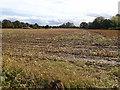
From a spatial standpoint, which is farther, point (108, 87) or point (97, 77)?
point (97, 77)

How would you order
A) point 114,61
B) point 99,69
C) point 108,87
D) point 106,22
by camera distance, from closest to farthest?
point 108,87 → point 99,69 → point 114,61 → point 106,22

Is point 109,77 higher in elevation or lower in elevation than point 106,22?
lower

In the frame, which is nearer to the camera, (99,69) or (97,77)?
(97,77)

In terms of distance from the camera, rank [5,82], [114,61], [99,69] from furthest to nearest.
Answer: [114,61]
[99,69]
[5,82]

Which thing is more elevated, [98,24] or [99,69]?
[98,24]

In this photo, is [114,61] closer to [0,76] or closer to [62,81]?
[62,81]

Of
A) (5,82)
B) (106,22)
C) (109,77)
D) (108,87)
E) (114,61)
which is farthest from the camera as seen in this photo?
(106,22)

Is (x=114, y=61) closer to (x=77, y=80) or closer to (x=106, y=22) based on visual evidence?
(x=77, y=80)

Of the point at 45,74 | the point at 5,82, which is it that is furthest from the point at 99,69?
the point at 5,82

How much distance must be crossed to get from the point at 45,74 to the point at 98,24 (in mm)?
56674

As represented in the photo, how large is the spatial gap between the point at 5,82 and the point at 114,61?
473 cm

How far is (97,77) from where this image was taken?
16.3ft

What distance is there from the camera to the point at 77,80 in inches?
179

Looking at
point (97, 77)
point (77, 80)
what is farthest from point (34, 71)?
point (97, 77)
